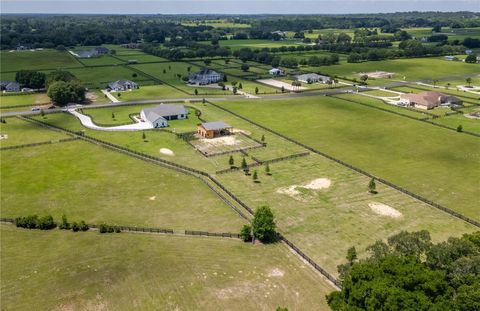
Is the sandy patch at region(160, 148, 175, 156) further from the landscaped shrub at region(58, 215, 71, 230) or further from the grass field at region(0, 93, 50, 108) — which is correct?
the grass field at region(0, 93, 50, 108)

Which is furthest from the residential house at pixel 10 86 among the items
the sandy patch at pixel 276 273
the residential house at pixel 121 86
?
the sandy patch at pixel 276 273

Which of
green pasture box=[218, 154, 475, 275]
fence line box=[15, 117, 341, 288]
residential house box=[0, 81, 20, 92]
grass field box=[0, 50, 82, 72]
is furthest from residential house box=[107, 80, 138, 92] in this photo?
green pasture box=[218, 154, 475, 275]

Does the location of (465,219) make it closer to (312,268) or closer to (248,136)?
(312,268)

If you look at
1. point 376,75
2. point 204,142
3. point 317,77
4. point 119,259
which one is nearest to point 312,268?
point 119,259

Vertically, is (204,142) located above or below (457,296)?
below

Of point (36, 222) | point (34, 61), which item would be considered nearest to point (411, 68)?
point (36, 222)

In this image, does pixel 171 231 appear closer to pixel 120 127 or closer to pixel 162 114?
pixel 120 127

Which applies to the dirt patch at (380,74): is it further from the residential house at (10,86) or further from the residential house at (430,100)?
the residential house at (10,86)
